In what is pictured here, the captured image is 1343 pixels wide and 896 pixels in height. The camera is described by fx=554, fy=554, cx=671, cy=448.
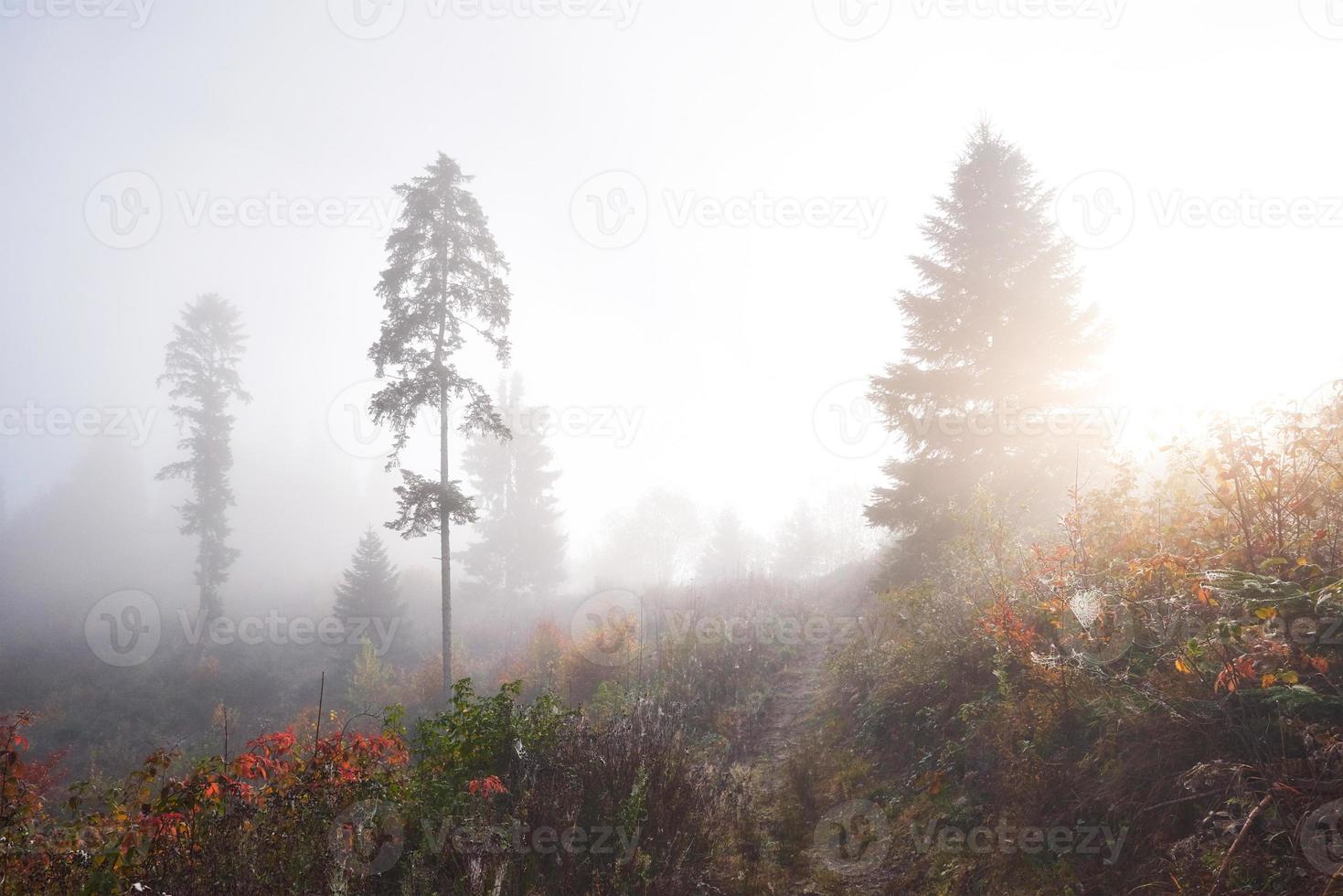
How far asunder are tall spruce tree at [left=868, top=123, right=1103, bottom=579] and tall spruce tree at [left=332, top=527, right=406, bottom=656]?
23.3m

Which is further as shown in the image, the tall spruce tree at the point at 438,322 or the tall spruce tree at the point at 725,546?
the tall spruce tree at the point at 725,546

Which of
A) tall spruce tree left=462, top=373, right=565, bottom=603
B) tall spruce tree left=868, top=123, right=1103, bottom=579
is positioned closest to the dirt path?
tall spruce tree left=868, top=123, right=1103, bottom=579

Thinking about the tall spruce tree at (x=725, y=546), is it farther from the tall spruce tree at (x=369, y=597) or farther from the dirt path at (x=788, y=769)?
the dirt path at (x=788, y=769)

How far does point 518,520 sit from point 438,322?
66.4ft

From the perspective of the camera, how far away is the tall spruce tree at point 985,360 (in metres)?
11.6

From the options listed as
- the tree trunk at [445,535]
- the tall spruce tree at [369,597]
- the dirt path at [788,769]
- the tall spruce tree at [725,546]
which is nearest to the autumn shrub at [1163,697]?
the dirt path at [788,769]

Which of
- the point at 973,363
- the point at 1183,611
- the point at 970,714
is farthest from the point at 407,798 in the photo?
the point at 973,363

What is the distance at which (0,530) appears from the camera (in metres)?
48.3

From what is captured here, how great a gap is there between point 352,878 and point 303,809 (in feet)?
2.45

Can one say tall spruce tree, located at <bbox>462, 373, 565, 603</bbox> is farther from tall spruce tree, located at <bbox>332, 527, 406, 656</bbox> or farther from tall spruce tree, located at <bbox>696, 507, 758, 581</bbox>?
tall spruce tree, located at <bbox>696, 507, 758, 581</bbox>

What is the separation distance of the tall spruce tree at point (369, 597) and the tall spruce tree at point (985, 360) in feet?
76.6

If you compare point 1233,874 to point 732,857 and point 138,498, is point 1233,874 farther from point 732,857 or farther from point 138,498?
point 138,498

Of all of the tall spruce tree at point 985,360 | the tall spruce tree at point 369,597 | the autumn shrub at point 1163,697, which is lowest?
the tall spruce tree at point 369,597

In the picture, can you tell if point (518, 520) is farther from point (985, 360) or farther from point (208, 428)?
point (985, 360)
